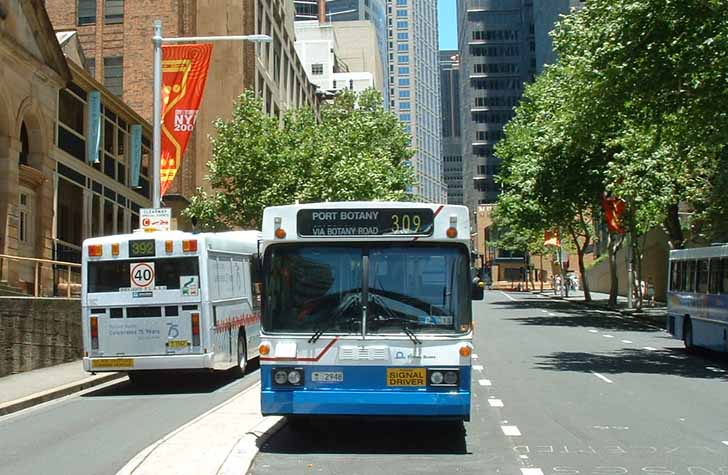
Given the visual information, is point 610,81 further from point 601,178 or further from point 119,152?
point 119,152

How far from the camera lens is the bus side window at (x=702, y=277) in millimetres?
20672

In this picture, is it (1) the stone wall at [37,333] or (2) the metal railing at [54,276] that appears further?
(2) the metal railing at [54,276]

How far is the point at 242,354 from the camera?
1892 centimetres

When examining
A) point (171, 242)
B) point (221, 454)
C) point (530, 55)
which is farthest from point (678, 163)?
point (530, 55)

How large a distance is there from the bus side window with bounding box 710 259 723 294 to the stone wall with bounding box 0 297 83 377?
1502 cm

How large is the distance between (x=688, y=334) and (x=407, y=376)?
14.8 m

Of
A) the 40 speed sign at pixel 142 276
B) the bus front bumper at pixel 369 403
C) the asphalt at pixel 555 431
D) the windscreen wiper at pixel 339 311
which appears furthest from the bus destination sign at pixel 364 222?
the 40 speed sign at pixel 142 276

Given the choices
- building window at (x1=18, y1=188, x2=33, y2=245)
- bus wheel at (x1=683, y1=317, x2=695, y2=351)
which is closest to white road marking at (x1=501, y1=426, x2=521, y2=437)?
bus wheel at (x1=683, y1=317, x2=695, y2=351)

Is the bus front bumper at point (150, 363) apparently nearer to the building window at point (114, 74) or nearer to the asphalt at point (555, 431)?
the asphalt at point (555, 431)

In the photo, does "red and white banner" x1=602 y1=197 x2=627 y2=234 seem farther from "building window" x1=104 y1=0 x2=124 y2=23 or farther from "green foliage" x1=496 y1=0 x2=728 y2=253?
"building window" x1=104 y1=0 x2=124 y2=23

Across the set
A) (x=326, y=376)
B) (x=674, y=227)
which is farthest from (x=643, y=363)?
(x=674, y=227)

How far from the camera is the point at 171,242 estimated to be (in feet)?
52.7

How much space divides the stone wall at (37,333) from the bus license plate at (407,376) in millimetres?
11895

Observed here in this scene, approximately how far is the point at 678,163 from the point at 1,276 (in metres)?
17.2
